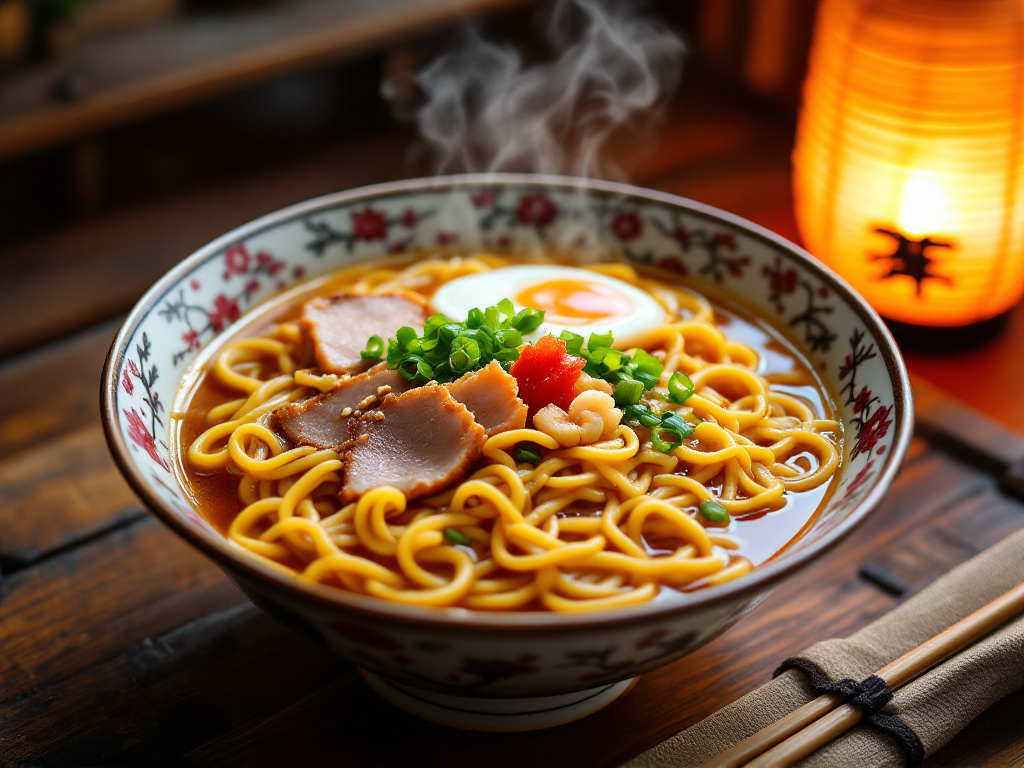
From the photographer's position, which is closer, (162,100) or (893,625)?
(893,625)

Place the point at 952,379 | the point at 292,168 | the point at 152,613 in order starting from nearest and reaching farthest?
1. the point at 152,613
2. the point at 952,379
3. the point at 292,168

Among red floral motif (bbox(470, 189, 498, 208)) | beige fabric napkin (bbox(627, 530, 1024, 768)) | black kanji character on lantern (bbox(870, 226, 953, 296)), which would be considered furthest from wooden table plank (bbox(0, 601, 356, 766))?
black kanji character on lantern (bbox(870, 226, 953, 296))

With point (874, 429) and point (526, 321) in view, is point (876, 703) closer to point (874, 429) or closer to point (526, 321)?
point (874, 429)

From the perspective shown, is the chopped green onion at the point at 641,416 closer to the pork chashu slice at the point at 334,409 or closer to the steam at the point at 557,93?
the pork chashu slice at the point at 334,409

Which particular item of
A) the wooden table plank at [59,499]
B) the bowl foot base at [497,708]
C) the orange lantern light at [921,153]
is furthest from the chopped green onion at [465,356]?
the orange lantern light at [921,153]

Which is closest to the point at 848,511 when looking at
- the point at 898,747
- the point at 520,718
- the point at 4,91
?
the point at 898,747

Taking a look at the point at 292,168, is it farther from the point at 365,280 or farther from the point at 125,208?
the point at 365,280

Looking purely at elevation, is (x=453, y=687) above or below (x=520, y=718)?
above

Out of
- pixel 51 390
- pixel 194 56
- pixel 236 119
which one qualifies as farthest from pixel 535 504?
pixel 236 119
